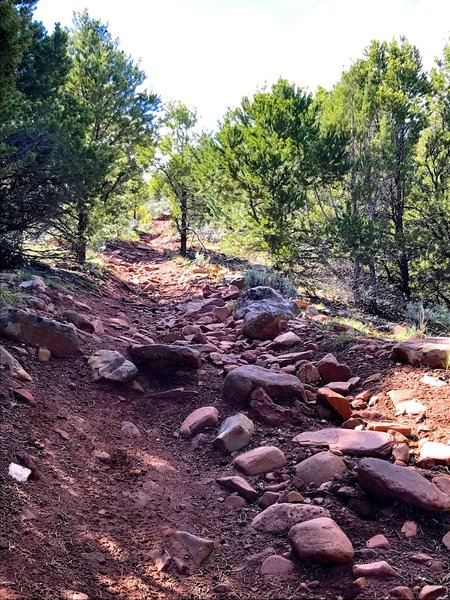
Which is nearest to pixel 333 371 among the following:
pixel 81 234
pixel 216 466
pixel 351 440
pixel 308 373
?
pixel 308 373

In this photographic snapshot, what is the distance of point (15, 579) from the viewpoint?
1.92 metres

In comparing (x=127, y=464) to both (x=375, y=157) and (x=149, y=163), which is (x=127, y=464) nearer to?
(x=375, y=157)

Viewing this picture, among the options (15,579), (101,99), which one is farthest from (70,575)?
(101,99)

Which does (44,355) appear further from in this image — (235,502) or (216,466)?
(235,502)

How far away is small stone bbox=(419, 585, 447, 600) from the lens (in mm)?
1919

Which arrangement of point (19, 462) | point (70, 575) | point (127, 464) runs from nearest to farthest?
point (70, 575) < point (19, 462) < point (127, 464)

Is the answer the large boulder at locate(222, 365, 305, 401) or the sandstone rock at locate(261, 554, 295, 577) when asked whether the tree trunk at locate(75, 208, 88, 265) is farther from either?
the sandstone rock at locate(261, 554, 295, 577)

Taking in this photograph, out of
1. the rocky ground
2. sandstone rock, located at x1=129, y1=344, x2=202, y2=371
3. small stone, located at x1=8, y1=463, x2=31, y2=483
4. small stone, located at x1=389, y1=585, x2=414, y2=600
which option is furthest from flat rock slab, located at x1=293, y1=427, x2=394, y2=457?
small stone, located at x1=8, y1=463, x2=31, y2=483

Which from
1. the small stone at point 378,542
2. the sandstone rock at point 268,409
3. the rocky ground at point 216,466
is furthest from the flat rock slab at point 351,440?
the small stone at point 378,542

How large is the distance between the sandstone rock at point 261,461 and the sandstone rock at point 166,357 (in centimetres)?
140

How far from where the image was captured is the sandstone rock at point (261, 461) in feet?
9.96

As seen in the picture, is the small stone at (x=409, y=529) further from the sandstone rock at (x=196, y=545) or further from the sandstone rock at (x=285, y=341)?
the sandstone rock at (x=285, y=341)

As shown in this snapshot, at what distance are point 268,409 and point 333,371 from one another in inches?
40.0

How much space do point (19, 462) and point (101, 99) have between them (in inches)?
407
